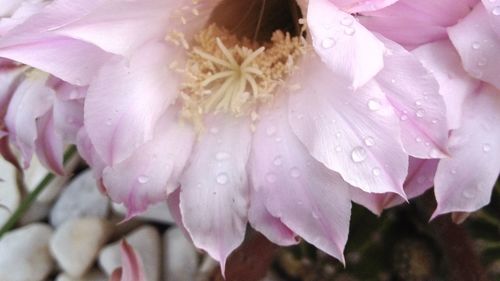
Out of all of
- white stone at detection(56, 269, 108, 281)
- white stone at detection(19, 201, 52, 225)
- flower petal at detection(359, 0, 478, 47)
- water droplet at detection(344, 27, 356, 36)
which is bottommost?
white stone at detection(56, 269, 108, 281)

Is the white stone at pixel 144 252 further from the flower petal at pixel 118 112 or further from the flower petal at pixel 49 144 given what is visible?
the flower petal at pixel 118 112

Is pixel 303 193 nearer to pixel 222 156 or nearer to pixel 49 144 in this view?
pixel 222 156

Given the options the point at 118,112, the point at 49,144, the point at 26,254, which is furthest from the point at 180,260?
the point at 118,112

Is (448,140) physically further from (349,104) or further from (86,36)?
(86,36)

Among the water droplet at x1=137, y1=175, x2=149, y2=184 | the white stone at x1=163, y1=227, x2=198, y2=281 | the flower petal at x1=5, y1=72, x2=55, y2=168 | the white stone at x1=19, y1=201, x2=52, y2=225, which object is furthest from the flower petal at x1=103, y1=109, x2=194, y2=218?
the white stone at x1=19, y1=201, x2=52, y2=225

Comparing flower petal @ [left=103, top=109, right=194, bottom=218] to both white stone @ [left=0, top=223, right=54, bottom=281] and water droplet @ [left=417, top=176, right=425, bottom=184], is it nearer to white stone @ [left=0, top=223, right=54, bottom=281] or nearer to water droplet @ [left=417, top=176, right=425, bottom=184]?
water droplet @ [left=417, top=176, right=425, bottom=184]

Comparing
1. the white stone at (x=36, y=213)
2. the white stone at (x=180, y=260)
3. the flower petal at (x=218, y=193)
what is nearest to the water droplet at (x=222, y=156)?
the flower petal at (x=218, y=193)

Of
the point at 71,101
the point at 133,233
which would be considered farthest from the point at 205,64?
the point at 133,233
